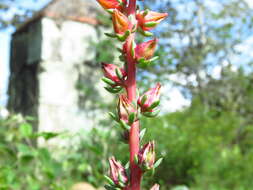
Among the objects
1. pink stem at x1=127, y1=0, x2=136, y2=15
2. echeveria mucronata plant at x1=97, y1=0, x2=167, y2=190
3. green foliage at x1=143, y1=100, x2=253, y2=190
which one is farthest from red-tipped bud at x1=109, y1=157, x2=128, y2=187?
green foliage at x1=143, y1=100, x2=253, y2=190

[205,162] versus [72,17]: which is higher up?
[72,17]

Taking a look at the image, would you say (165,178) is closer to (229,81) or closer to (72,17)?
(72,17)

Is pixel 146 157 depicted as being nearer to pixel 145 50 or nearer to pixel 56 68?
pixel 145 50

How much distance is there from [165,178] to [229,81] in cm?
969

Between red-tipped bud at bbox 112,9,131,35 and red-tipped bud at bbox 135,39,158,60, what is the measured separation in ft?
0.20

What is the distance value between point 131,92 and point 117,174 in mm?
231

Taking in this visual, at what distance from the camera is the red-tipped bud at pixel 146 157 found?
1.03m

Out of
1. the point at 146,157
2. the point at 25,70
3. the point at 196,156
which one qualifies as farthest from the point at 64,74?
the point at 146,157

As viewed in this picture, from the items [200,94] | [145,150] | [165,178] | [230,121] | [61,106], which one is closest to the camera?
[145,150]

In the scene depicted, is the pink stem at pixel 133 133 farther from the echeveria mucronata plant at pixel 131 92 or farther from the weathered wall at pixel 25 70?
the weathered wall at pixel 25 70

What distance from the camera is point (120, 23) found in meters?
1.10

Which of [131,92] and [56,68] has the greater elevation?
[131,92]

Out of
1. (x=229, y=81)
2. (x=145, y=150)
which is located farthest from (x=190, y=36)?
(x=145, y=150)

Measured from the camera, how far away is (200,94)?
14.1 meters
